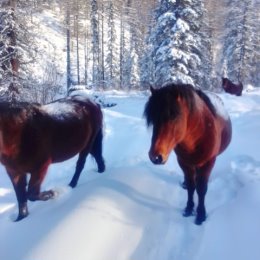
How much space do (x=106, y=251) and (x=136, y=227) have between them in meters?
0.60

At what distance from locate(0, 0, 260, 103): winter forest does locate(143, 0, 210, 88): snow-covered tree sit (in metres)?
0.06

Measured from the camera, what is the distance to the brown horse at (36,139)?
4340mm

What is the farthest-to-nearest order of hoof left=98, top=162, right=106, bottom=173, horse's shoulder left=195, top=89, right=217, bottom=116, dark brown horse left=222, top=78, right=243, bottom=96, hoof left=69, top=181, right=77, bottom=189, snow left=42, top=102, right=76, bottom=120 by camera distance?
dark brown horse left=222, top=78, right=243, bottom=96, hoof left=98, top=162, right=106, bottom=173, hoof left=69, top=181, right=77, bottom=189, snow left=42, top=102, right=76, bottom=120, horse's shoulder left=195, top=89, right=217, bottom=116

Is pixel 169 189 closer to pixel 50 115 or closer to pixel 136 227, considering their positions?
pixel 136 227

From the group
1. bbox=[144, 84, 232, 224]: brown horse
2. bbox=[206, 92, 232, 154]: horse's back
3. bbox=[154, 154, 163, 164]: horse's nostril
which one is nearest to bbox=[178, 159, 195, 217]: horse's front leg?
bbox=[144, 84, 232, 224]: brown horse

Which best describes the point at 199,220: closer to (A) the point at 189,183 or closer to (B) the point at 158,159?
(A) the point at 189,183

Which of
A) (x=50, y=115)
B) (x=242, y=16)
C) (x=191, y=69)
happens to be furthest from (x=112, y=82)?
(x=50, y=115)

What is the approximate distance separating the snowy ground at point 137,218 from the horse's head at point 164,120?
0.32 meters

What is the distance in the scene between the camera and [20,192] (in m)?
4.62

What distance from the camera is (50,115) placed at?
16.3 feet

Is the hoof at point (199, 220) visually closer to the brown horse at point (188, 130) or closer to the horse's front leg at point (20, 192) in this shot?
the brown horse at point (188, 130)

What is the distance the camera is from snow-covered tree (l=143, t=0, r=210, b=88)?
21672mm

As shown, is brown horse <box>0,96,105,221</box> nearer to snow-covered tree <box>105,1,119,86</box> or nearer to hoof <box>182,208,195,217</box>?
hoof <box>182,208,195,217</box>

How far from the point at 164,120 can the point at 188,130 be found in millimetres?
513
